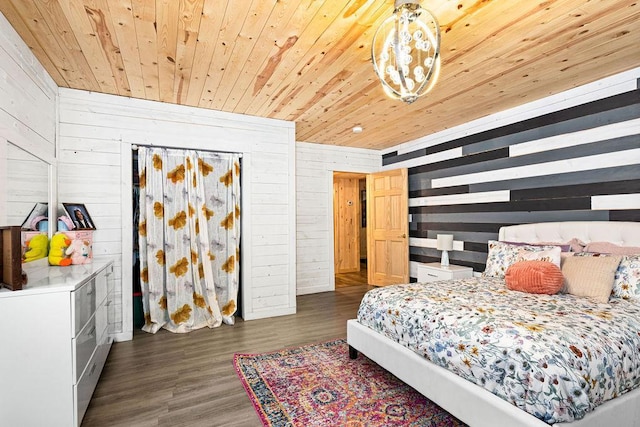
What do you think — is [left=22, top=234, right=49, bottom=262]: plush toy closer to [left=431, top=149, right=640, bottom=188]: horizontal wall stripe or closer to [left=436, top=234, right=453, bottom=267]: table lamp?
[left=436, top=234, right=453, bottom=267]: table lamp

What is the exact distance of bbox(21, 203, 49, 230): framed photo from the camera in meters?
2.30

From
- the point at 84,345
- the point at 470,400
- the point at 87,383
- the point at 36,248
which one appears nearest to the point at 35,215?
the point at 36,248

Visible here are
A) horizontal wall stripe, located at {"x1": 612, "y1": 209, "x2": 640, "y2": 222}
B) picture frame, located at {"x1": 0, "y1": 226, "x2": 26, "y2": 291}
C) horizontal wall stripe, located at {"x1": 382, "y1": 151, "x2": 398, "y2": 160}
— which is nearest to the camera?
picture frame, located at {"x1": 0, "y1": 226, "x2": 26, "y2": 291}

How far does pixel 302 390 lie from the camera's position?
2.30 meters

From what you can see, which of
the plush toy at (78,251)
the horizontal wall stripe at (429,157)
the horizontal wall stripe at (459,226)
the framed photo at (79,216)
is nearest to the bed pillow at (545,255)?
the horizontal wall stripe at (459,226)

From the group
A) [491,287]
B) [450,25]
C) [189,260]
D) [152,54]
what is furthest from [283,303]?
[450,25]

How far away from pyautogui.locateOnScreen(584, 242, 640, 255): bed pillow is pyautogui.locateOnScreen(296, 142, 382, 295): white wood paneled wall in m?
3.53

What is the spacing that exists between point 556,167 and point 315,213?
11.1ft

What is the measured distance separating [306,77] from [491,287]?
2.47 metres

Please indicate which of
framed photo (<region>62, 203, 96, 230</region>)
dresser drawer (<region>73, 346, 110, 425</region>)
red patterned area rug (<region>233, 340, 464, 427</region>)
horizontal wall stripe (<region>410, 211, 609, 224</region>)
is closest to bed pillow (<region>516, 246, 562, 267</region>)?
horizontal wall stripe (<region>410, 211, 609, 224</region>)

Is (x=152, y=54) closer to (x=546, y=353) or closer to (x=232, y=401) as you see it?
(x=232, y=401)

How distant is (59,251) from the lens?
8.14 ft

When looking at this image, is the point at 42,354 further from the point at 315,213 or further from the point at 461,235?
the point at 461,235

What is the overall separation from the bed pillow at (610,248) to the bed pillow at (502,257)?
1.37ft
